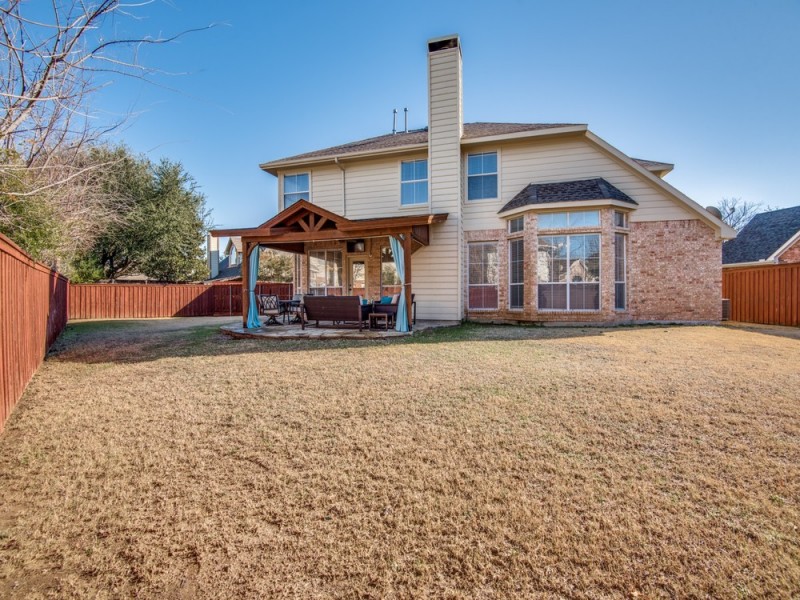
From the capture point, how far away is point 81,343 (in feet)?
31.7

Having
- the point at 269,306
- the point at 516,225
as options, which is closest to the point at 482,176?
the point at 516,225

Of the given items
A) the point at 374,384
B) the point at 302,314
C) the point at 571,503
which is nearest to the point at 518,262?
the point at 302,314

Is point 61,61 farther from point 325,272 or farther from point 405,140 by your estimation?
point 405,140

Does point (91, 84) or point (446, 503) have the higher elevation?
point (91, 84)

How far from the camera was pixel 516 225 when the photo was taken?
12406 millimetres

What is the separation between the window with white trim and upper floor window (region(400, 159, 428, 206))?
3.09 m

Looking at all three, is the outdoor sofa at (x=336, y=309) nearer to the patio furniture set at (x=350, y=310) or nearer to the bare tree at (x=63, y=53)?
the patio furniture set at (x=350, y=310)

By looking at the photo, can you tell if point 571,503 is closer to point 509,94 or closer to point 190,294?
point 509,94

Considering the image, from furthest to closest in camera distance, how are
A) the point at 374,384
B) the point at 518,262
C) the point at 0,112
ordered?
the point at 518,262 < the point at 374,384 < the point at 0,112

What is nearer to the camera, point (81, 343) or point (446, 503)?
point (446, 503)

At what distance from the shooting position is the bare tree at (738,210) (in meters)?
39.9

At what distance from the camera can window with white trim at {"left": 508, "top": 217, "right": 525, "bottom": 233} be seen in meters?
12.1

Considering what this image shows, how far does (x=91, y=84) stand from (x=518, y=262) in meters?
11.3

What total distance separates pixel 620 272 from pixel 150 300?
2174 centimetres
